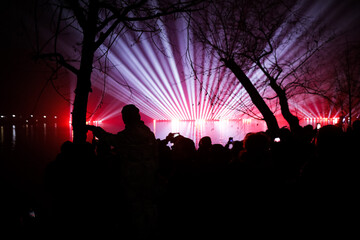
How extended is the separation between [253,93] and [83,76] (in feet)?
14.4

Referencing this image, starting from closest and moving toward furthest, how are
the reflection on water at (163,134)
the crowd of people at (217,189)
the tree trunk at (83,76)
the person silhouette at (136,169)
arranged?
1. the crowd of people at (217,189)
2. the person silhouette at (136,169)
3. the tree trunk at (83,76)
4. the reflection on water at (163,134)

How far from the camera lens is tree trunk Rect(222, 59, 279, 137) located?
18.8 feet

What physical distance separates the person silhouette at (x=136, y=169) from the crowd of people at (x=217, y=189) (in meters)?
0.01

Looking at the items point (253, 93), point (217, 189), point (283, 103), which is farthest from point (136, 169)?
point (283, 103)

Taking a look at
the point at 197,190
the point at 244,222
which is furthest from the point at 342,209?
the point at 197,190

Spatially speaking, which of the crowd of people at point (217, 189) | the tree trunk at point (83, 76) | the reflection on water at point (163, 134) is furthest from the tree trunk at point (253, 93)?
the reflection on water at point (163, 134)

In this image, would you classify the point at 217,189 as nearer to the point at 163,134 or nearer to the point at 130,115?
the point at 130,115

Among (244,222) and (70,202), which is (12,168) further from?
(244,222)

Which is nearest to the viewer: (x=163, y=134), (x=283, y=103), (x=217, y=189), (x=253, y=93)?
(x=217, y=189)

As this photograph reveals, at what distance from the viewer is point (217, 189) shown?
2.79 metres

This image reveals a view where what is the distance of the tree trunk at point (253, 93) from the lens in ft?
18.8

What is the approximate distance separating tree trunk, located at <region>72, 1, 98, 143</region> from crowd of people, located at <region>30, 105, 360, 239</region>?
0.96 feet

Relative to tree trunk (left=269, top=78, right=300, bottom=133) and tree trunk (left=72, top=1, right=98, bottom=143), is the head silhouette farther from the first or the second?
tree trunk (left=269, top=78, right=300, bottom=133)

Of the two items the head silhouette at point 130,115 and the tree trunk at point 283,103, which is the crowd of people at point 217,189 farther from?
the tree trunk at point 283,103
